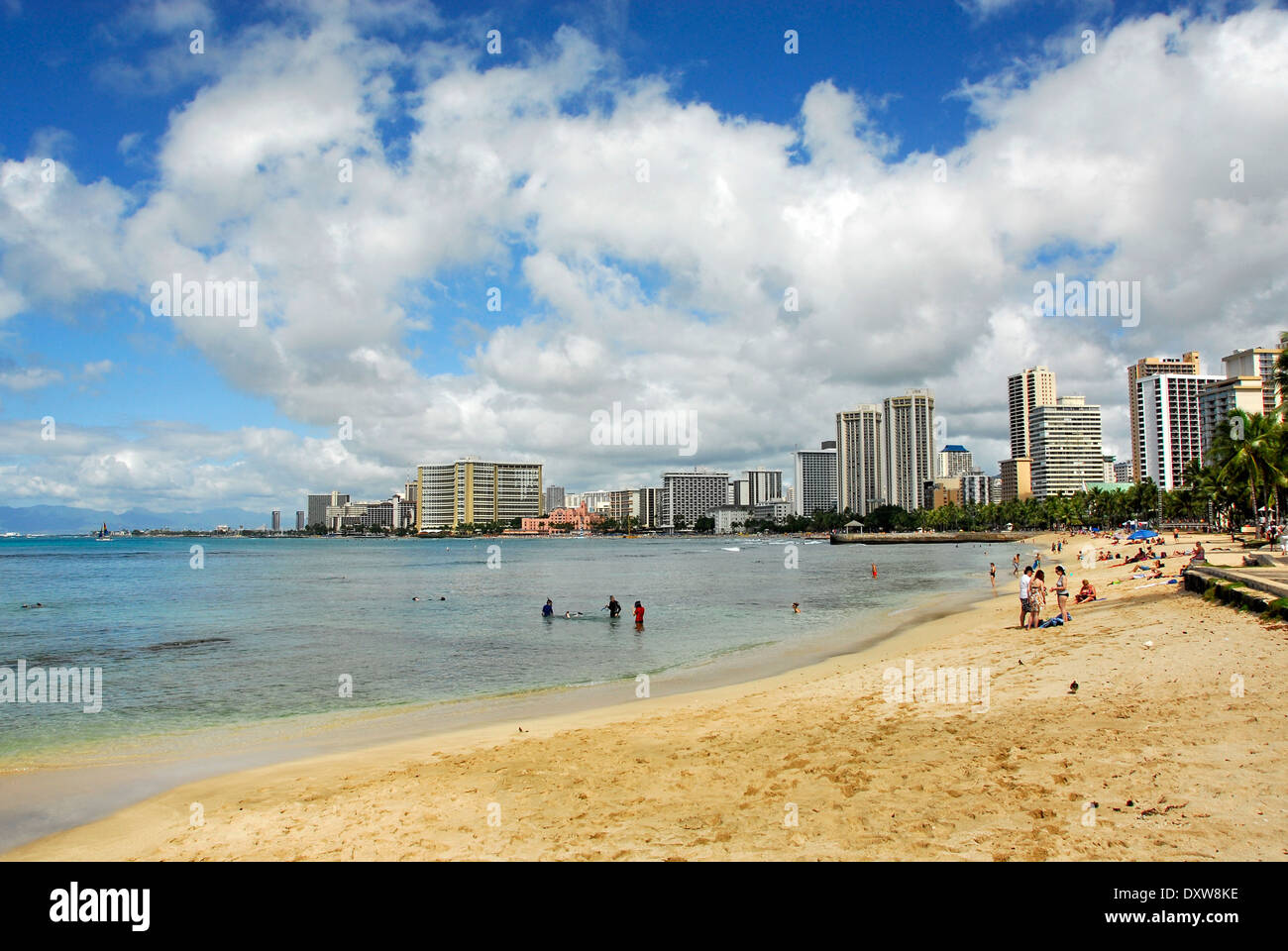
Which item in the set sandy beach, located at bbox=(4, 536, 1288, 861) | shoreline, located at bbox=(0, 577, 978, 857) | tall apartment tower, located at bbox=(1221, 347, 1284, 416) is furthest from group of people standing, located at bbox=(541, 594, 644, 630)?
tall apartment tower, located at bbox=(1221, 347, 1284, 416)

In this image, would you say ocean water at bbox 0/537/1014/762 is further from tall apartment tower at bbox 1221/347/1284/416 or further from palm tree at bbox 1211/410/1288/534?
tall apartment tower at bbox 1221/347/1284/416

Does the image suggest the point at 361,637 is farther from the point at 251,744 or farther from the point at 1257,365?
the point at 1257,365

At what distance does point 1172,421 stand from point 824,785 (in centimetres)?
23438

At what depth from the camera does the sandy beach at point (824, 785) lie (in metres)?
6.99

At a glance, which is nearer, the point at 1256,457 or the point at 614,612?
the point at 614,612

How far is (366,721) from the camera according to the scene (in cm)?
1672

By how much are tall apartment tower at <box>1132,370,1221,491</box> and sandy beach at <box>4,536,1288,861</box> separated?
727ft

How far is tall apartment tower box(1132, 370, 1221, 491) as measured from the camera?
19600 centimetres

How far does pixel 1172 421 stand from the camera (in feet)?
644

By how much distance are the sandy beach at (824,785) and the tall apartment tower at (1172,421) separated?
727ft

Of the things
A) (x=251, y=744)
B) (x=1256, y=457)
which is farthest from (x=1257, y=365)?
(x=251, y=744)

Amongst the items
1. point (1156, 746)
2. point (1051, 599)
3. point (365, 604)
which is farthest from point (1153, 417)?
point (1156, 746)
